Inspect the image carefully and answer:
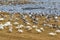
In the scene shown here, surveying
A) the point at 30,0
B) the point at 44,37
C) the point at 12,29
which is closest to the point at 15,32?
the point at 12,29

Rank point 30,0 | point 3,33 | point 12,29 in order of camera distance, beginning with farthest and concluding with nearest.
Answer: point 30,0, point 12,29, point 3,33

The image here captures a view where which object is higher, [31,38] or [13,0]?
[13,0]

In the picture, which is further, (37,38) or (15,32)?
(15,32)

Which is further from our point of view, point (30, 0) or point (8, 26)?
point (30, 0)

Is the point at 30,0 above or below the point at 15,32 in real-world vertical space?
above

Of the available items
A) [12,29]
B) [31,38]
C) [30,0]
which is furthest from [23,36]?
[30,0]

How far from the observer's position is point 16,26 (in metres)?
6.27

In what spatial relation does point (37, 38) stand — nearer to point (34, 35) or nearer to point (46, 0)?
point (34, 35)

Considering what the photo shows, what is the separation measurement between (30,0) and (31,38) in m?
7.68

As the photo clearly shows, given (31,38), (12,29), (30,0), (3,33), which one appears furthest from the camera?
(30,0)

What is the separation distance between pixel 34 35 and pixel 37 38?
13.3 inches

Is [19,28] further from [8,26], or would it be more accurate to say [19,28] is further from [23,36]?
[23,36]

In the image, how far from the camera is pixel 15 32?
5.66 m

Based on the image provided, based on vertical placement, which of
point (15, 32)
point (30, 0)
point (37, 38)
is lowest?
point (37, 38)
